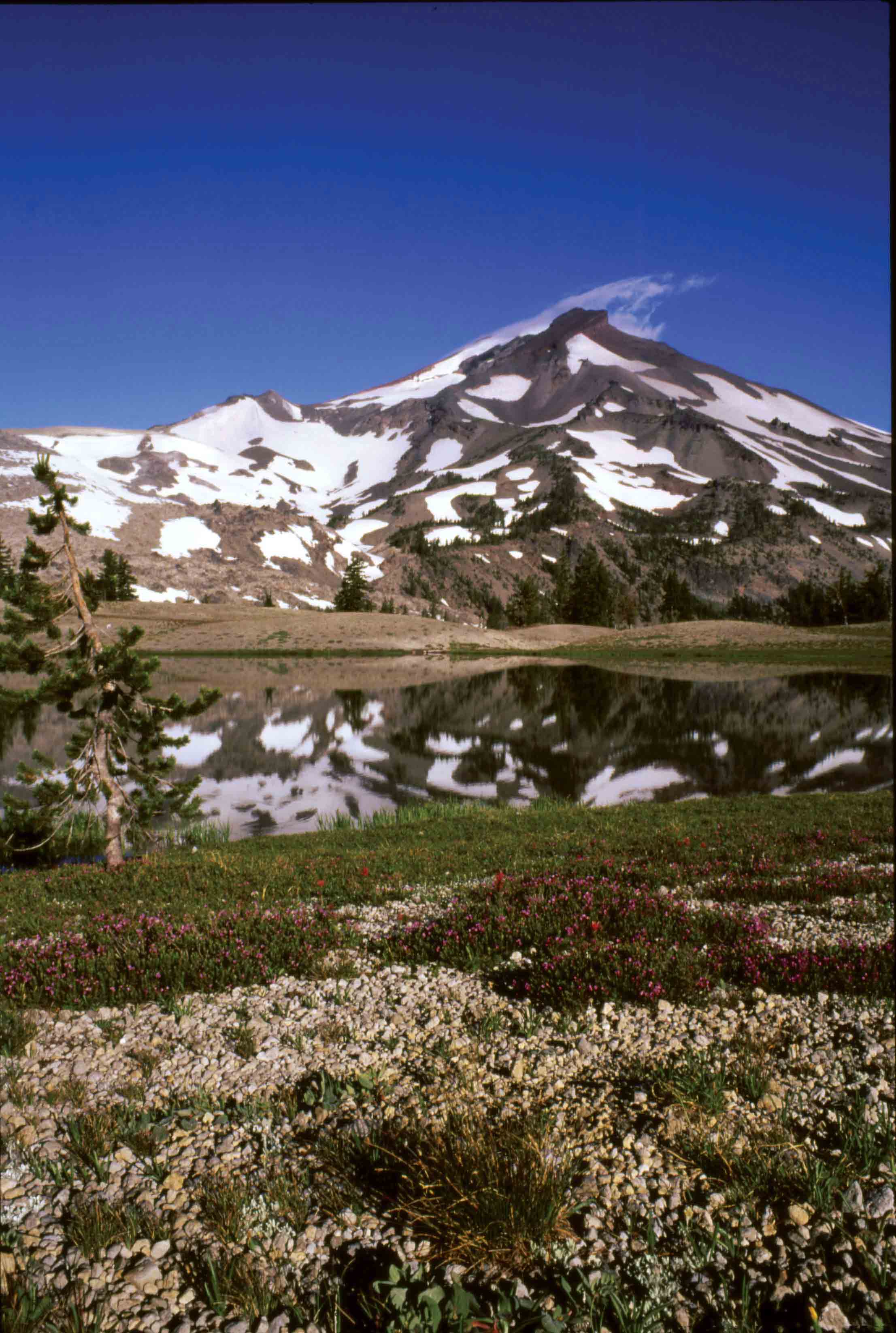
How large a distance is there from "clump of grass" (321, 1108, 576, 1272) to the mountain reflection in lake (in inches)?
682

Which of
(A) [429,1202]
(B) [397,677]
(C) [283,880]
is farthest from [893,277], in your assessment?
(B) [397,677]

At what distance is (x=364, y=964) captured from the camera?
8.66 metres

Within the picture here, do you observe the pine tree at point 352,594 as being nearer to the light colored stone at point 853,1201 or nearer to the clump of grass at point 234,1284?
the clump of grass at point 234,1284

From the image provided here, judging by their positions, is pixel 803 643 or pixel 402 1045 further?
pixel 803 643

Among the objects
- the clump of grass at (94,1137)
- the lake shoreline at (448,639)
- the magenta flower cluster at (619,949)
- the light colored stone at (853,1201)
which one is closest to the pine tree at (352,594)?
the lake shoreline at (448,639)

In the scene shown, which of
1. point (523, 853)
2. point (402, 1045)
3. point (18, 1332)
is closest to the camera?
point (18, 1332)

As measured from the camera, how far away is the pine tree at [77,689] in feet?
43.5

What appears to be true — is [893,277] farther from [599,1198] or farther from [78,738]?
[78,738]

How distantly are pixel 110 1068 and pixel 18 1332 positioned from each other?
3005 mm

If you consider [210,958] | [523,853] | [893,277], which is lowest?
[523,853]

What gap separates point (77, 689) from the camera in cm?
1358

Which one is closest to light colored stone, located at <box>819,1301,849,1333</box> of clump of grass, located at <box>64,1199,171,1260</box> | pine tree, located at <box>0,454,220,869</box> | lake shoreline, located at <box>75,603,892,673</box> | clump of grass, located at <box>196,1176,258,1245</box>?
clump of grass, located at <box>196,1176,258,1245</box>

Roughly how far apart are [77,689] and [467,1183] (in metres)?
12.2

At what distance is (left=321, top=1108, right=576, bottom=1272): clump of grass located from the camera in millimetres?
3953
